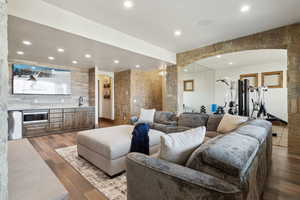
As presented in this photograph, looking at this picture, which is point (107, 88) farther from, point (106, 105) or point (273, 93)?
point (273, 93)

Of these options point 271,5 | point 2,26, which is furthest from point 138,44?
point 2,26

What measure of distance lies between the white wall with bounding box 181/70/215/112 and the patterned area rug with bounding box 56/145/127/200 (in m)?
6.54

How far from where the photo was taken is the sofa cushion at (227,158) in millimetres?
812

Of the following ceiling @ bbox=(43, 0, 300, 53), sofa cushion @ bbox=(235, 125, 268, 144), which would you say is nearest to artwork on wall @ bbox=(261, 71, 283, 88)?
ceiling @ bbox=(43, 0, 300, 53)

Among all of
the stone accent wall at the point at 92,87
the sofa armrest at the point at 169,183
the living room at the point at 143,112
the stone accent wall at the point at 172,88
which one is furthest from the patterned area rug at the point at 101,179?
the stone accent wall at the point at 172,88

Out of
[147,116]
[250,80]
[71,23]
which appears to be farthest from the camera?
[250,80]

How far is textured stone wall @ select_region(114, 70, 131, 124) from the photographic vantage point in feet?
20.5

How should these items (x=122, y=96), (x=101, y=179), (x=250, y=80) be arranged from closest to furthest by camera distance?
Result: (x=101, y=179)
(x=122, y=96)
(x=250, y=80)

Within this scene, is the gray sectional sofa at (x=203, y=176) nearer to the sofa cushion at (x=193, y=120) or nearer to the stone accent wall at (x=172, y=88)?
the sofa cushion at (x=193, y=120)

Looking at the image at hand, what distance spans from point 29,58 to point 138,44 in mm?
3436

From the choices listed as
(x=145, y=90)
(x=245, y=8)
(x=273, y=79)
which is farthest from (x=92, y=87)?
(x=273, y=79)

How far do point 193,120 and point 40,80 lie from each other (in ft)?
16.5

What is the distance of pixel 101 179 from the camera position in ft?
6.66

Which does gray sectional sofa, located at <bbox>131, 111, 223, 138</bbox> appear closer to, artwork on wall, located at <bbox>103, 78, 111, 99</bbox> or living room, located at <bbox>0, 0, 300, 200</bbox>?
living room, located at <bbox>0, 0, 300, 200</bbox>
